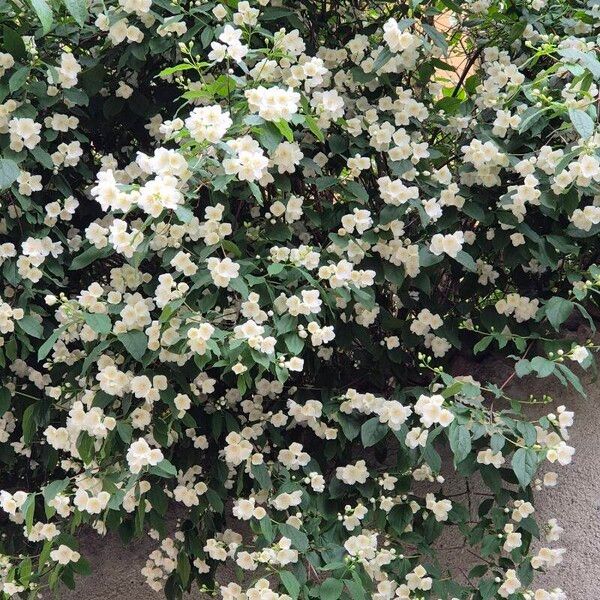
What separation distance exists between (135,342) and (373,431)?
568 mm

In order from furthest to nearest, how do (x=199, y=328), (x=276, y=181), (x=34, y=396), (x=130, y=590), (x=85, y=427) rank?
(x=130, y=590) → (x=34, y=396) → (x=276, y=181) → (x=85, y=427) → (x=199, y=328)

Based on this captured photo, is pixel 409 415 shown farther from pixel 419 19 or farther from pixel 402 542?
pixel 419 19

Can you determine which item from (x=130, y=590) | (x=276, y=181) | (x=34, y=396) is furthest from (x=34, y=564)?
(x=276, y=181)

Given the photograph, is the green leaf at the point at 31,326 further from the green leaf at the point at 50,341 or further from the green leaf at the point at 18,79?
the green leaf at the point at 18,79

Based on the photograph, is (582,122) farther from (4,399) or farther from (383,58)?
(4,399)

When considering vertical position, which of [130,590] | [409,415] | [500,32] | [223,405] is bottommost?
[130,590]

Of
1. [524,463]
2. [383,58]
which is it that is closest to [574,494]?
[524,463]

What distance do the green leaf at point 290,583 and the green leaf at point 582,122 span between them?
110cm

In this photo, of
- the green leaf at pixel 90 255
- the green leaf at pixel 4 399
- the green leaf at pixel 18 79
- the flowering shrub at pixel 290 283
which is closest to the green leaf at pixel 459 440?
the flowering shrub at pixel 290 283

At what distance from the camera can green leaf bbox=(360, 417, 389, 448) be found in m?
1.97

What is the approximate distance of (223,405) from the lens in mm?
2137

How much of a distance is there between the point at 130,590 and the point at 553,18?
1.90 meters

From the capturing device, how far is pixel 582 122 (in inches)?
71.6

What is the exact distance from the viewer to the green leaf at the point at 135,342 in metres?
1.83
